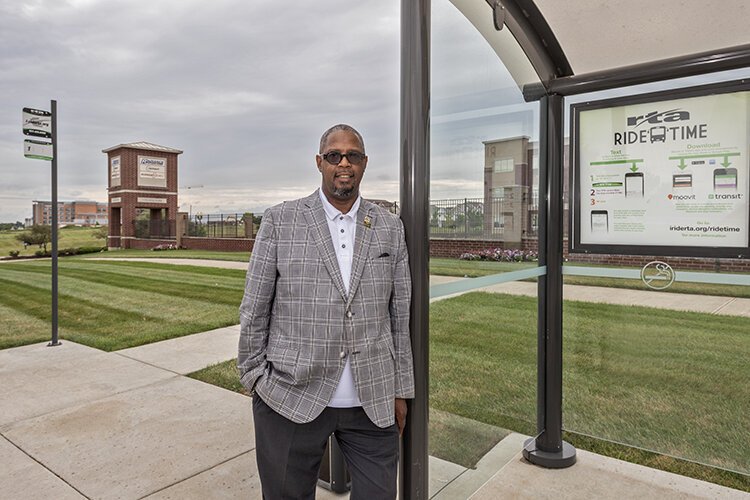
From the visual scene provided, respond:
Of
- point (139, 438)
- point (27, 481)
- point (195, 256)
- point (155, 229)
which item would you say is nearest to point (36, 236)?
point (195, 256)

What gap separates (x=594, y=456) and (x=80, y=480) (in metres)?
3.27

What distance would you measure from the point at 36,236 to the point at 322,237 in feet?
91.9

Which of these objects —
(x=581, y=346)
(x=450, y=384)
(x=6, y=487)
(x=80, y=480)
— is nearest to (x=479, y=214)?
(x=450, y=384)

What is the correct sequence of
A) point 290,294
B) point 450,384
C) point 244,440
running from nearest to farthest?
point 290,294, point 450,384, point 244,440

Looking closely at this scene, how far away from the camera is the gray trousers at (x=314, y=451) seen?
1.90 metres

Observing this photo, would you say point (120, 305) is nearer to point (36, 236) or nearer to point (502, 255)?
point (502, 255)

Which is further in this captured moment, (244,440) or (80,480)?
(244,440)

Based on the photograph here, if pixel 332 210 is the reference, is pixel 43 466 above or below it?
below

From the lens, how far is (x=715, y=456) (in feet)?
10.1

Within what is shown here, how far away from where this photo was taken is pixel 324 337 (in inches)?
72.4

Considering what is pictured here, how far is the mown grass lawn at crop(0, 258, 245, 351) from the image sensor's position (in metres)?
7.61

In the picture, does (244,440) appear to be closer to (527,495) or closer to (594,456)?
(527,495)

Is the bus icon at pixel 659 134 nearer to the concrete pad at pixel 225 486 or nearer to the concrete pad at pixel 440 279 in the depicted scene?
the concrete pad at pixel 440 279

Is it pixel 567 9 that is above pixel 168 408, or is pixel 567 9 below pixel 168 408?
above
